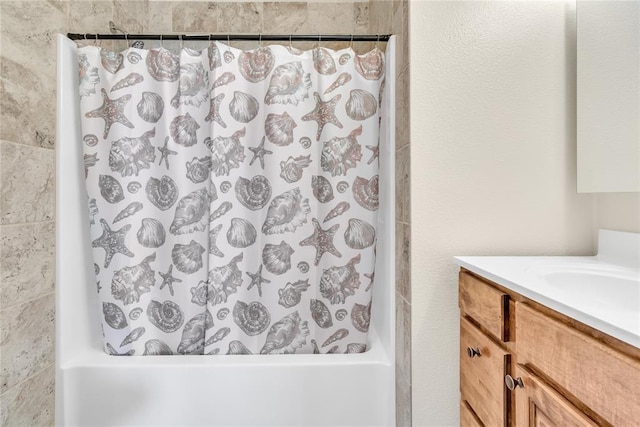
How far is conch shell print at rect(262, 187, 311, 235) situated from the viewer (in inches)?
53.9

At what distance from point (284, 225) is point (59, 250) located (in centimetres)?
87

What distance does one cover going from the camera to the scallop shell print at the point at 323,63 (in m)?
1.36

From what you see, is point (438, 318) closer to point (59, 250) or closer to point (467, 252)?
point (467, 252)

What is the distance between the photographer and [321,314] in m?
1.41

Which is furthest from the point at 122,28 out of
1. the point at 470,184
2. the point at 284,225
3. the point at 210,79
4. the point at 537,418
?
the point at 537,418

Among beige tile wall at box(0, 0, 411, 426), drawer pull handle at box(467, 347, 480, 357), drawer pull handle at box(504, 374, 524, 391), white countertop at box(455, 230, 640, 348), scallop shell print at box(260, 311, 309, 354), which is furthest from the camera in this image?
scallop shell print at box(260, 311, 309, 354)

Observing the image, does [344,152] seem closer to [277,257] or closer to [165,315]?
[277,257]

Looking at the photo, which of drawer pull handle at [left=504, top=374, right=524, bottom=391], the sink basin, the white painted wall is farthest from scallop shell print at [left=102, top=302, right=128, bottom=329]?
the sink basin

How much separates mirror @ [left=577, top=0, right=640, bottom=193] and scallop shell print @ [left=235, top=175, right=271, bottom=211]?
1090mm

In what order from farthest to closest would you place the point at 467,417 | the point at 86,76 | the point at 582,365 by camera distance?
the point at 86,76, the point at 467,417, the point at 582,365

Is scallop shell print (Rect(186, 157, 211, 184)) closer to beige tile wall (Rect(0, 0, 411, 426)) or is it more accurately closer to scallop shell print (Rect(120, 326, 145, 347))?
beige tile wall (Rect(0, 0, 411, 426))

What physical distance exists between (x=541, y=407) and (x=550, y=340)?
0.14 m

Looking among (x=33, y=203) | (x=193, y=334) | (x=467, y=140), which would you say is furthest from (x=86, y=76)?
(x=467, y=140)

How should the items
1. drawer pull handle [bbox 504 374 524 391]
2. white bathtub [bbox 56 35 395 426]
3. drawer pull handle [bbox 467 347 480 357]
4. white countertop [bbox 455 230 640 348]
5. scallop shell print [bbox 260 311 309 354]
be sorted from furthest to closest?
scallop shell print [bbox 260 311 309 354] < white bathtub [bbox 56 35 395 426] < drawer pull handle [bbox 467 347 480 357] < drawer pull handle [bbox 504 374 524 391] < white countertop [bbox 455 230 640 348]
